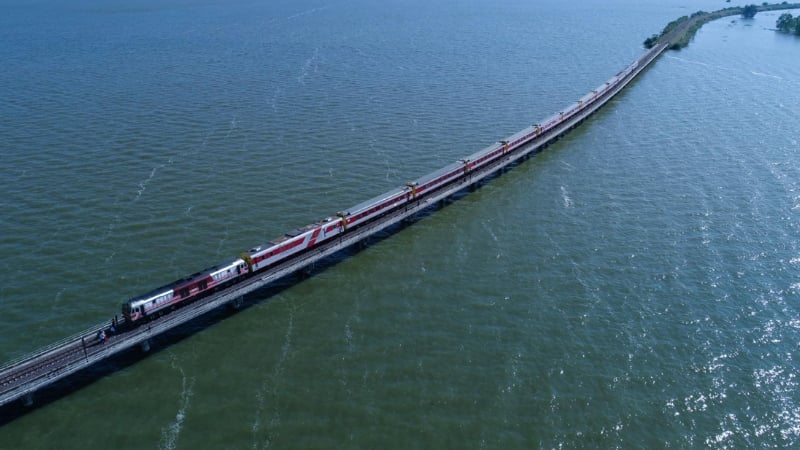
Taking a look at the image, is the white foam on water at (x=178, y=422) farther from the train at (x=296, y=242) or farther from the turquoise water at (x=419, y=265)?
the train at (x=296, y=242)

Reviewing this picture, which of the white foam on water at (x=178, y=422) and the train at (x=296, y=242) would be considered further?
the train at (x=296, y=242)

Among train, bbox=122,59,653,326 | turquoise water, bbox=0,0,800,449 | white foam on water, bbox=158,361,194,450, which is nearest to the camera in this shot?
white foam on water, bbox=158,361,194,450

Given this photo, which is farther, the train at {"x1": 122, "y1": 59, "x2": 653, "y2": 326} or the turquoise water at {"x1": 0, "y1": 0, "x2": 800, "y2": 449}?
the train at {"x1": 122, "y1": 59, "x2": 653, "y2": 326}

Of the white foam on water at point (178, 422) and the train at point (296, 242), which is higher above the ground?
the train at point (296, 242)

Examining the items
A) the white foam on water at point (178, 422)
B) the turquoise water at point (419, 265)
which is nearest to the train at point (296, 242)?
the turquoise water at point (419, 265)

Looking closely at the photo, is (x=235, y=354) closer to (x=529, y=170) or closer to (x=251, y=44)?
(x=529, y=170)

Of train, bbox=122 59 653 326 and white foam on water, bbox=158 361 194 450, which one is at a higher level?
train, bbox=122 59 653 326

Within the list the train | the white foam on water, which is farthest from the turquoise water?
the train

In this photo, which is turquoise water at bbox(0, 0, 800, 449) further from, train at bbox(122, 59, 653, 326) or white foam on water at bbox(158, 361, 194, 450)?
train at bbox(122, 59, 653, 326)

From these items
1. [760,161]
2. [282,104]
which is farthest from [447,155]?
[760,161]
